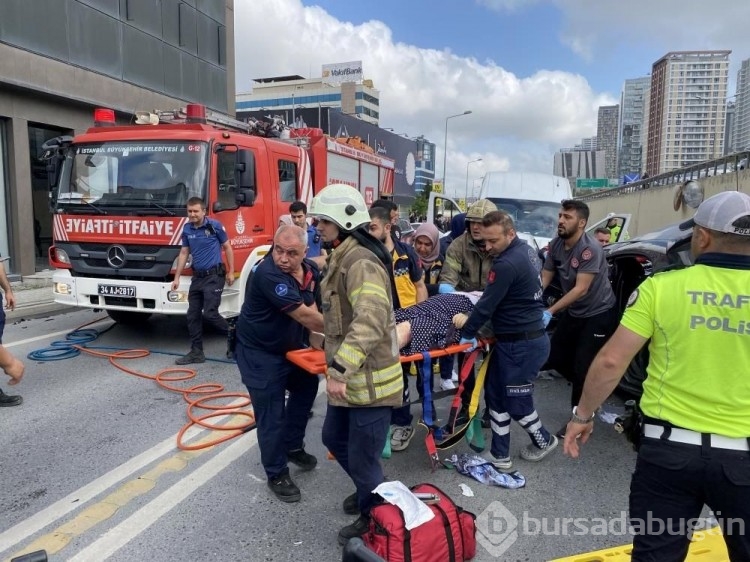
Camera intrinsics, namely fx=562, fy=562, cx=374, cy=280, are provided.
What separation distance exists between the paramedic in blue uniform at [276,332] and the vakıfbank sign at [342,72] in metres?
113

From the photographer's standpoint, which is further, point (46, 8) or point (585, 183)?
point (585, 183)

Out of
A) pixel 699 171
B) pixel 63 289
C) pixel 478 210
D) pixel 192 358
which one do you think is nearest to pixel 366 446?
pixel 478 210

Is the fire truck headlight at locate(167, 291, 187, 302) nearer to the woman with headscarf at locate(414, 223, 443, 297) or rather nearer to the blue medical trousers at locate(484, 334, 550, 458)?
the woman with headscarf at locate(414, 223, 443, 297)

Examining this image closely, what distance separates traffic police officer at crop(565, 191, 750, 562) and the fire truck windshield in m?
5.42

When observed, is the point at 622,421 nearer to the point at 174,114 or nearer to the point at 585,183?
the point at 174,114

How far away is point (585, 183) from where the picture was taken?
51.8 metres

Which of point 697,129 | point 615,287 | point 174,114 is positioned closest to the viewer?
point 615,287

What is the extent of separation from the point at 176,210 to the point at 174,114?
73.1 inches

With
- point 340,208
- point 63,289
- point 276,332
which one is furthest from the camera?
point 63,289

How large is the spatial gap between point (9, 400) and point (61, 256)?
2.45 meters

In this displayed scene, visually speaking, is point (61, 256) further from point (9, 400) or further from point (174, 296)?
point (9, 400)

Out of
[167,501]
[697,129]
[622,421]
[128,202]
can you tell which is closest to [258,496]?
[167,501]

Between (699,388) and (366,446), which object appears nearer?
(699,388)

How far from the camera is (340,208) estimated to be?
2.72 metres
